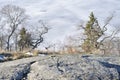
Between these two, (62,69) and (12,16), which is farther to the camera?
(12,16)

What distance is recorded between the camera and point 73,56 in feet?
23.6

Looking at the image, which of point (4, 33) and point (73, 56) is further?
point (4, 33)

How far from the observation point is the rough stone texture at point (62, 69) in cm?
643

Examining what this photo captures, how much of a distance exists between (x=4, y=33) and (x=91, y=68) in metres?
76.1

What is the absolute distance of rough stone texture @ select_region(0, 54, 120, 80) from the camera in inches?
253

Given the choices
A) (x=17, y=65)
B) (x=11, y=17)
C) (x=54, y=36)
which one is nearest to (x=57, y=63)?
(x=17, y=65)

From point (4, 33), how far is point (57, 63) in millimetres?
75857

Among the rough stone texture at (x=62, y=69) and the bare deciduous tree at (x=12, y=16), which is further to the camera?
the bare deciduous tree at (x=12, y=16)

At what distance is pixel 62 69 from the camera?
6.59 meters

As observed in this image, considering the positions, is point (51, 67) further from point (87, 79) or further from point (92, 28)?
point (92, 28)

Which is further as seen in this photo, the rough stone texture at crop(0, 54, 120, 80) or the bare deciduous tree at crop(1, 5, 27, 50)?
the bare deciduous tree at crop(1, 5, 27, 50)

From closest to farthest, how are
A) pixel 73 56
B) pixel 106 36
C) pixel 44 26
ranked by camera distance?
pixel 73 56
pixel 106 36
pixel 44 26

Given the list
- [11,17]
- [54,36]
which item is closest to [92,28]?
[11,17]

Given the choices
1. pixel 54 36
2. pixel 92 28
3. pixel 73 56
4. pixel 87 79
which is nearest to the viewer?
pixel 87 79
